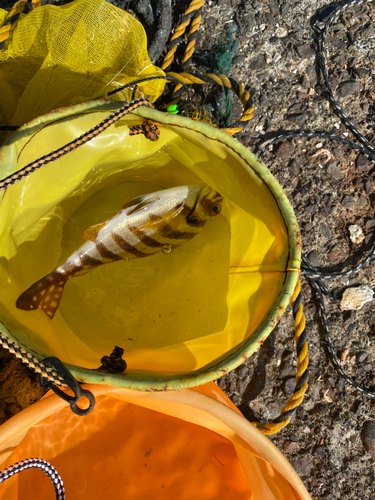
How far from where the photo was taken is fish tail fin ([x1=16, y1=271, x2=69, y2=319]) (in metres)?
1.47

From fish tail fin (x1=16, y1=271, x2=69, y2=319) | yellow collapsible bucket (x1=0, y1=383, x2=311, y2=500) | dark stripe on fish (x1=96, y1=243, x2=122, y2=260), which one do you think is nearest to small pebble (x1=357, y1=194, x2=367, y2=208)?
yellow collapsible bucket (x1=0, y1=383, x2=311, y2=500)

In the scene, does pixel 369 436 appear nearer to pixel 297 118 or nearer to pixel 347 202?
pixel 347 202

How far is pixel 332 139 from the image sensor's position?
2.40m

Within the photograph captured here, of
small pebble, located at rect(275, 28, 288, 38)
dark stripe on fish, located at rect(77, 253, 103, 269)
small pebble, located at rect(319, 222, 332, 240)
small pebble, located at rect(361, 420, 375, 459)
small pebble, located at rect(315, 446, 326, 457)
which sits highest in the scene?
small pebble, located at rect(275, 28, 288, 38)

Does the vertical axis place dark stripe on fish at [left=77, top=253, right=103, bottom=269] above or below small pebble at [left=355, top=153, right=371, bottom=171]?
above

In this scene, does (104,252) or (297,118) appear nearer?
(104,252)

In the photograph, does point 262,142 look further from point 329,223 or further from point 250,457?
point 250,457

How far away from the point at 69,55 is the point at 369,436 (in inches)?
99.0

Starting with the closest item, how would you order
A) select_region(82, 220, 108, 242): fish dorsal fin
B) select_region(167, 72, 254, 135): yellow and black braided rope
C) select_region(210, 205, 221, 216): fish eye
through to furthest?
select_region(82, 220, 108, 242): fish dorsal fin, select_region(210, 205, 221, 216): fish eye, select_region(167, 72, 254, 135): yellow and black braided rope

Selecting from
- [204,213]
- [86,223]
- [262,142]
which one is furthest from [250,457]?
[262,142]

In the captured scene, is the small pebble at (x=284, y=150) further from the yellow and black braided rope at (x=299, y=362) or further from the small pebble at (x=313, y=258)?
the yellow and black braided rope at (x=299, y=362)

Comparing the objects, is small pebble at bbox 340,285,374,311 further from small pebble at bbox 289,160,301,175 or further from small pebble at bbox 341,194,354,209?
small pebble at bbox 289,160,301,175

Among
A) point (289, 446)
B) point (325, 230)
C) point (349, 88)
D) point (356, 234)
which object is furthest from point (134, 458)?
point (349, 88)

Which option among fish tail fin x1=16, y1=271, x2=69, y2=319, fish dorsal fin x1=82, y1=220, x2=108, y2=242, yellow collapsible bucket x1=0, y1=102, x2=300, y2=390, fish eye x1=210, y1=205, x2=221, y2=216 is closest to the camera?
yellow collapsible bucket x1=0, y1=102, x2=300, y2=390
